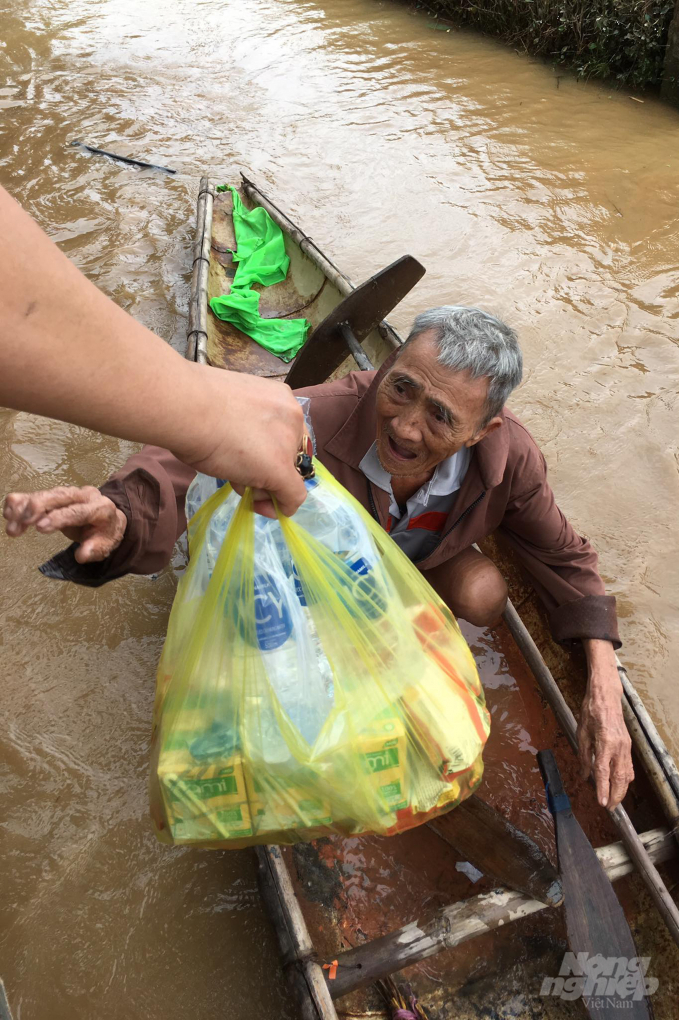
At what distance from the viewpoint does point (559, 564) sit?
83.7 inches

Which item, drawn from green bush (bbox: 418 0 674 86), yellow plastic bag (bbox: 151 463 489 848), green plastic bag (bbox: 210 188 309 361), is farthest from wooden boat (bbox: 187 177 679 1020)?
green bush (bbox: 418 0 674 86)

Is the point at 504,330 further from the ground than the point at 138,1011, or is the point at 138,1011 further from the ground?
the point at 504,330

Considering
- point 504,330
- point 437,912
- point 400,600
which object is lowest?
point 437,912

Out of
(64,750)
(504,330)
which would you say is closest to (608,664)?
(504,330)

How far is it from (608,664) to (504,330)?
99 cm

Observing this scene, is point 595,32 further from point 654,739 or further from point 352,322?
point 654,739

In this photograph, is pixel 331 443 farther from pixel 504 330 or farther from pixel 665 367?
pixel 665 367

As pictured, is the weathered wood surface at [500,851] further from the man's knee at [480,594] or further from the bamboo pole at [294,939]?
the man's knee at [480,594]

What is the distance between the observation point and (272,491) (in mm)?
895

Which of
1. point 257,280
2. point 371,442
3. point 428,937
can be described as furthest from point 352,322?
point 428,937

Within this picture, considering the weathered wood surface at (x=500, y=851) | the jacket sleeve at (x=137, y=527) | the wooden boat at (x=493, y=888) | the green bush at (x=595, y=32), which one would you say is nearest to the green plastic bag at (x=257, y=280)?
the wooden boat at (x=493, y=888)

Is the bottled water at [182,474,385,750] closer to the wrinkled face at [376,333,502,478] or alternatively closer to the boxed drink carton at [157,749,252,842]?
the boxed drink carton at [157,749,252,842]

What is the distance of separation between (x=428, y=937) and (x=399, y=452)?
1.20 metres

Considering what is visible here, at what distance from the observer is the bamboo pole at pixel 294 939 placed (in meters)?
1.51
